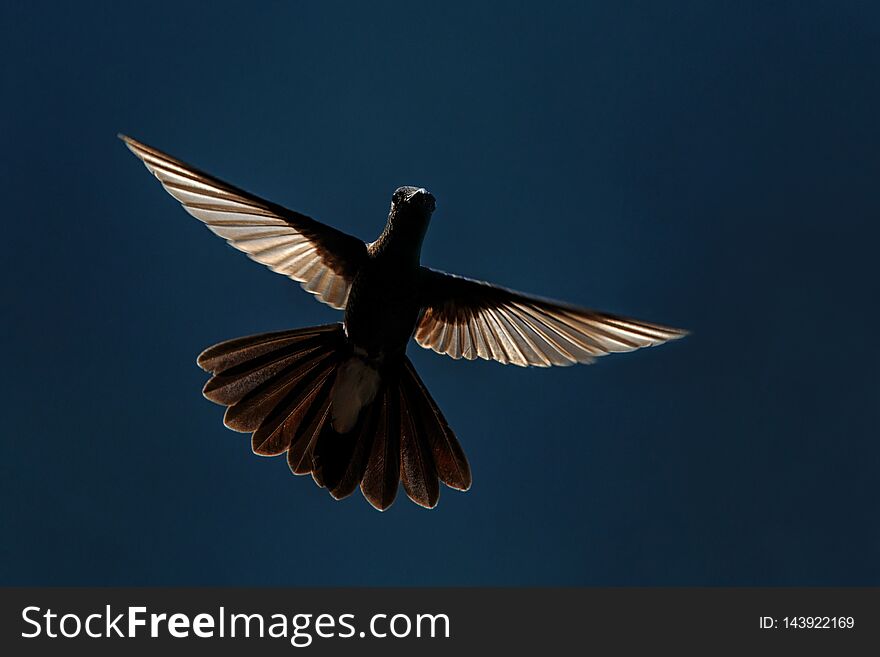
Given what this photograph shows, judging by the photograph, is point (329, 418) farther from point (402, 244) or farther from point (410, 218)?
point (410, 218)

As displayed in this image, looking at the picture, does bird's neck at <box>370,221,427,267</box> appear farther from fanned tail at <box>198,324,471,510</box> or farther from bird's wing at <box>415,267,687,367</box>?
fanned tail at <box>198,324,471,510</box>

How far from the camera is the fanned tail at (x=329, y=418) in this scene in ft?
12.2

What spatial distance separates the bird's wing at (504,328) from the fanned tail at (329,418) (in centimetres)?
22

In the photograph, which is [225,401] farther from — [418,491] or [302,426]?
[418,491]

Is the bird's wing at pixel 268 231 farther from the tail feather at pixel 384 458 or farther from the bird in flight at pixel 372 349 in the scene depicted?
the tail feather at pixel 384 458

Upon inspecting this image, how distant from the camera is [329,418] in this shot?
3826mm

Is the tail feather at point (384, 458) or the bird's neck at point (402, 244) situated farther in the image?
the tail feather at point (384, 458)

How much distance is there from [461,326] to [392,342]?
1.08 ft

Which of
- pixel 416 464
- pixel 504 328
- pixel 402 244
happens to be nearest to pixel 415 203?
pixel 402 244

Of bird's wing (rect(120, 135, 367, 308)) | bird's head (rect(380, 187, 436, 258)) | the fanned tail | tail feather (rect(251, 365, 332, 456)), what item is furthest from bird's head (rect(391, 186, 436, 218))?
tail feather (rect(251, 365, 332, 456))

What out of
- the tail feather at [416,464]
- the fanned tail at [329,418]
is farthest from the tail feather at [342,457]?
the tail feather at [416,464]

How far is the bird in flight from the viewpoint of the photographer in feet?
12.0

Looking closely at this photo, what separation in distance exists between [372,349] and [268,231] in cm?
61

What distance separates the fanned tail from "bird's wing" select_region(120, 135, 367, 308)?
25 centimetres
